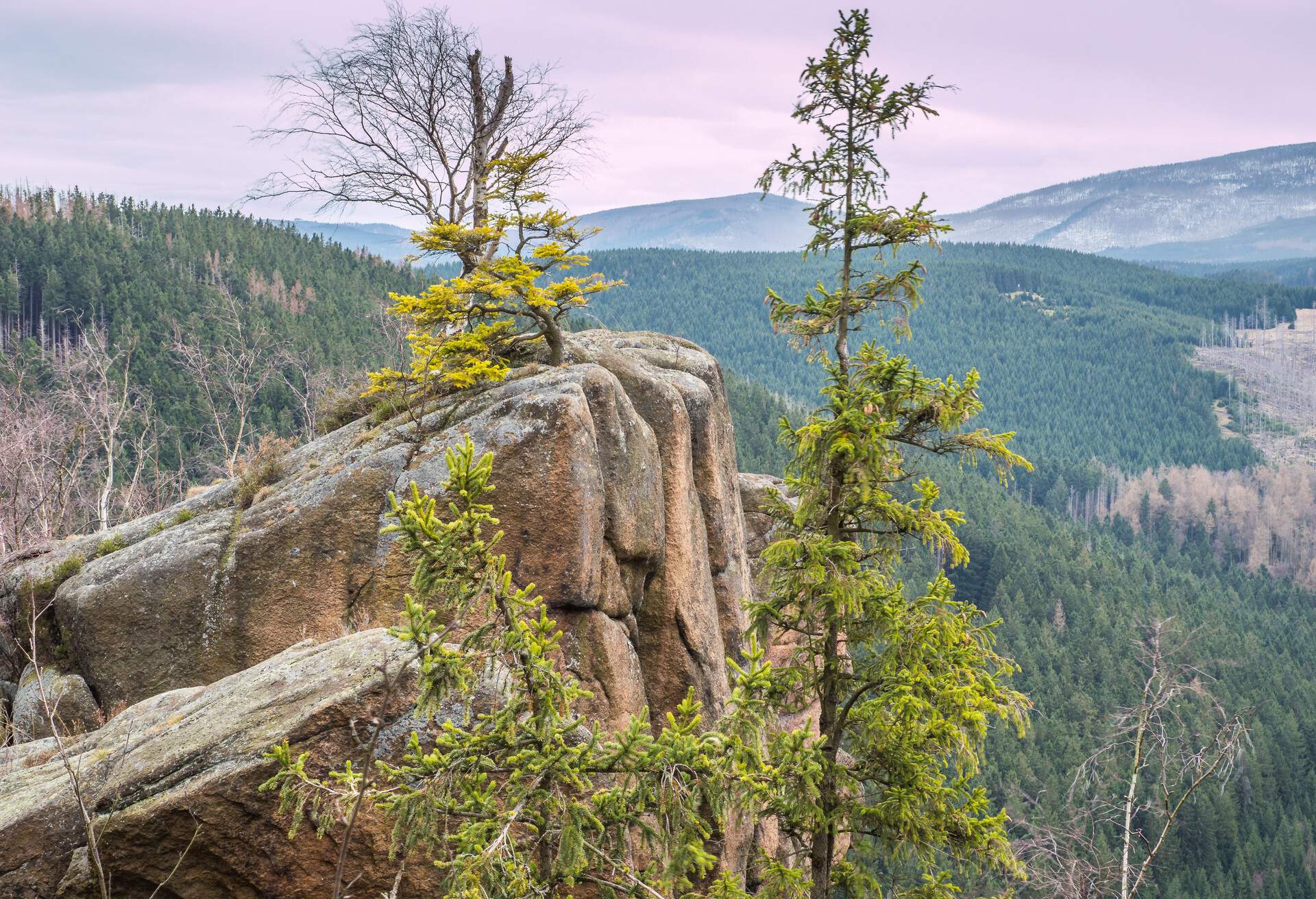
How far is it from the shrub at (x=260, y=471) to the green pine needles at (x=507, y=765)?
8.40 meters

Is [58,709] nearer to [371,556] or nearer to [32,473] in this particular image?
[371,556]


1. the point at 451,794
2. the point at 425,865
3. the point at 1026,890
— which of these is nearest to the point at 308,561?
the point at 425,865

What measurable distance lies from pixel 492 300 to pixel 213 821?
34.5 feet

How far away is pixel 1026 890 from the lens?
193 feet

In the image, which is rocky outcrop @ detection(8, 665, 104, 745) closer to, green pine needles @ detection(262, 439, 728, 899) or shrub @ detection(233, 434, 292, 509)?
shrub @ detection(233, 434, 292, 509)

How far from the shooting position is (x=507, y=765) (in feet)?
19.8

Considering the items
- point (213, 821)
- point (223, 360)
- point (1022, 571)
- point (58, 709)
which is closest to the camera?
point (213, 821)

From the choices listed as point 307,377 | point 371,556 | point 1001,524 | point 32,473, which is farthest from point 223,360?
point 1001,524

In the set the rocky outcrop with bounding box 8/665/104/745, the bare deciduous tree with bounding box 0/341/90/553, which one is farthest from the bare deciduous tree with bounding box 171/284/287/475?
the rocky outcrop with bounding box 8/665/104/745

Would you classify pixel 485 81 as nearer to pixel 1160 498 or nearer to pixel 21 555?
pixel 21 555

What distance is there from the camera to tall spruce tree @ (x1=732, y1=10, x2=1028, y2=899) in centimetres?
994

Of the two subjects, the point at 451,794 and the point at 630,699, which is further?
the point at 630,699

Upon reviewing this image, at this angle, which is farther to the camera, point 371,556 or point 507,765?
point 371,556

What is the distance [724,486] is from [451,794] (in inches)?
457
